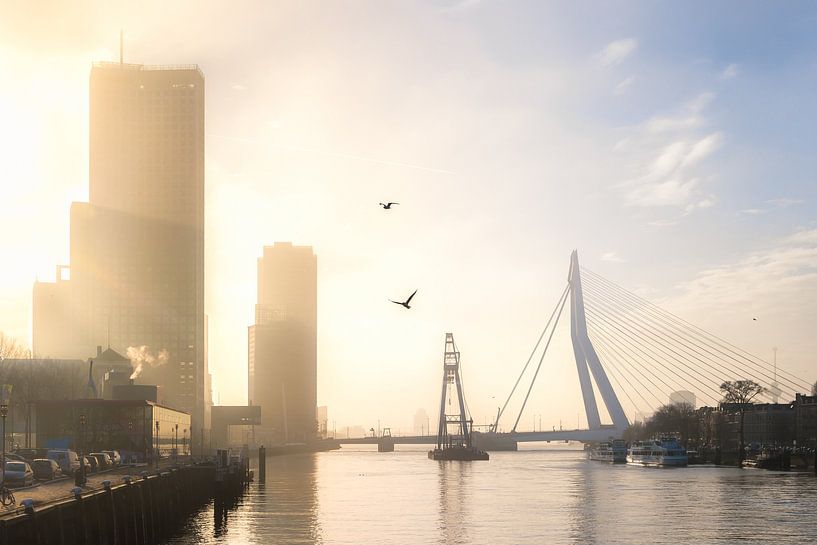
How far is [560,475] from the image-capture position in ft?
571

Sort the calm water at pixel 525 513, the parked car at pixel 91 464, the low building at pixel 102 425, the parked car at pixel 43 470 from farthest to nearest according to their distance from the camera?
the low building at pixel 102 425, the parked car at pixel 91 464, the calm water at pixel 525 513, the parked car at pixel 43 470

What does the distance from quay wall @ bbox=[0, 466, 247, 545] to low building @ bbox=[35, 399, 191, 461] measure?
33.5 metres

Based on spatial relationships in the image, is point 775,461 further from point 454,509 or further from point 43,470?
point 43,470

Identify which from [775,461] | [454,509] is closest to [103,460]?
[454,509]

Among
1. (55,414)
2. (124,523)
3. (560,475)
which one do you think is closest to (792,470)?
(560,475)

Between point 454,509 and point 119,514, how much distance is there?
45839 millimetres

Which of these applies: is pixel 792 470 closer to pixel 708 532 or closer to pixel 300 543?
pixel 708 532

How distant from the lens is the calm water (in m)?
77.9

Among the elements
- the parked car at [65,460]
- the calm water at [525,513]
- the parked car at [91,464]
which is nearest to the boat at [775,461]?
the calm water at [525,513]

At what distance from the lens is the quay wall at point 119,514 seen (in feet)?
149

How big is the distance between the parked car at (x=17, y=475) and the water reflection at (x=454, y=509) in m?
26.7

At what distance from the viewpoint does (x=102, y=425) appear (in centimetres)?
13850

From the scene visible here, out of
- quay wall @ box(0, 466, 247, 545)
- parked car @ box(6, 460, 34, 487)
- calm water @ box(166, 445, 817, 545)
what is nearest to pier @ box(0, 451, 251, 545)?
quay wall @ box(0, 466, 247, 545)

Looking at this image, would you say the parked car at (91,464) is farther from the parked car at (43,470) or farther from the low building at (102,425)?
the low building at (102,425)
